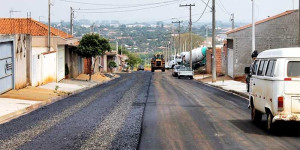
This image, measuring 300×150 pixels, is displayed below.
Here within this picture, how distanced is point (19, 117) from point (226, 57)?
41743 mm

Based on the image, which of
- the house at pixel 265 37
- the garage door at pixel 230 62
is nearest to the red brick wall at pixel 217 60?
the garage door at pixel 230 62

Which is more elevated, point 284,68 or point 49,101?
point 284,68

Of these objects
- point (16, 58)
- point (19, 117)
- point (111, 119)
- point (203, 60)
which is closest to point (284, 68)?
point (111, 119)

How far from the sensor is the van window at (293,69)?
14.1m

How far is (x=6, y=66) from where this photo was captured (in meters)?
31.0

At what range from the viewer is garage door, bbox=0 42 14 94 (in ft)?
98.3

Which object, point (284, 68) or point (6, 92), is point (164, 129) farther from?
point (6, 92)

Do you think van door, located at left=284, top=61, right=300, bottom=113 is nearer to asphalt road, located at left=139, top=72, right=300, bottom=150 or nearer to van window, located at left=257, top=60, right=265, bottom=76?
asphalt road, located at left=139, top=72, right=300, bottom=150

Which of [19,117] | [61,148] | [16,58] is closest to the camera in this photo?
[61,148]

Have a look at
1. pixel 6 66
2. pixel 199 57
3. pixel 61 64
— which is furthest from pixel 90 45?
pixel 6 66

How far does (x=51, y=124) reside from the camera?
17.8 m

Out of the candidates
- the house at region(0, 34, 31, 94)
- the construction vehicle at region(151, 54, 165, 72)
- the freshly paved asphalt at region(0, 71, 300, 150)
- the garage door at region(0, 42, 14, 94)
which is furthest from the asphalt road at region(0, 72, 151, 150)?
the construction vehicle at region(151, 54, 165, 72)

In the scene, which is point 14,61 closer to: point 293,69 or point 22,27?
point 293,69

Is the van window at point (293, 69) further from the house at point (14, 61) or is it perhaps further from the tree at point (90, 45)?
the tree at point (90, 45)
